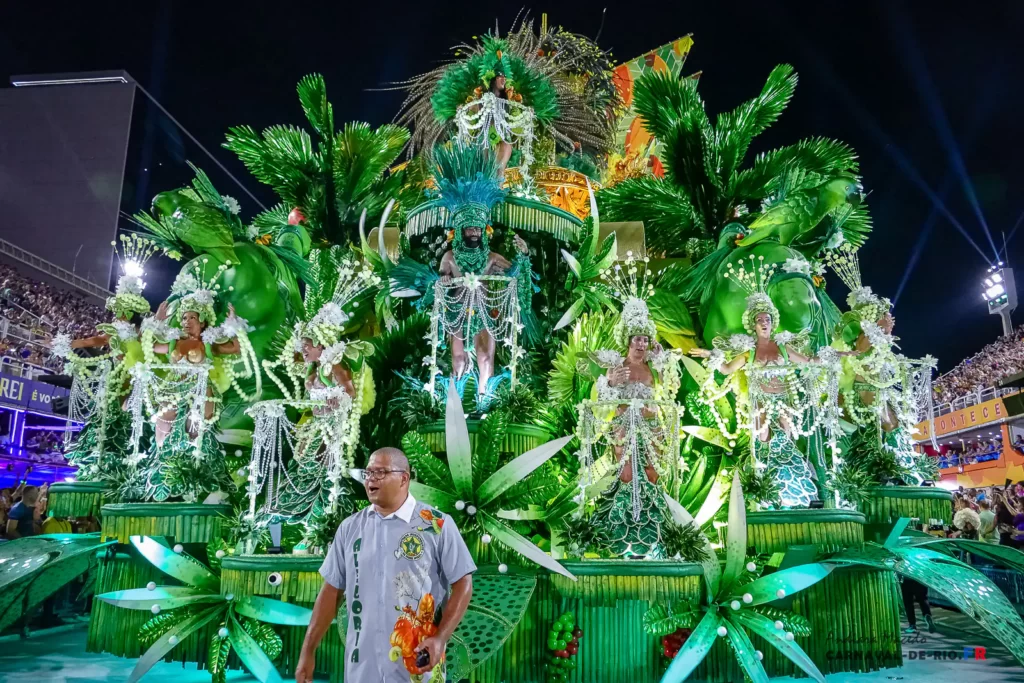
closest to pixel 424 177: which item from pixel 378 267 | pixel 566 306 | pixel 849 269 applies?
pixel 378 267

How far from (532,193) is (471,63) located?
197cm

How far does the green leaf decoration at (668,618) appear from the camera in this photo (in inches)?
201

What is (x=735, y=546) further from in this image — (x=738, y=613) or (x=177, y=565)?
(x=177, y=565)

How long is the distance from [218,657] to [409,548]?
294 cm

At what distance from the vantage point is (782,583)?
5277 mm

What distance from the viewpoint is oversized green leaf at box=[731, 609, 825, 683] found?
16.0ft

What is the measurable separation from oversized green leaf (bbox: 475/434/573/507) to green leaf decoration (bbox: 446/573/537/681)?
553 mm

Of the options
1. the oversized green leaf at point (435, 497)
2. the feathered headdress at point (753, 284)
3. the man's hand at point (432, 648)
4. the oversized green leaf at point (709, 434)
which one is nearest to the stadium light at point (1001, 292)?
the feathered headdress at point (753, 284)

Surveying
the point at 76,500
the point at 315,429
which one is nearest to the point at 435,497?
the point at 315,429

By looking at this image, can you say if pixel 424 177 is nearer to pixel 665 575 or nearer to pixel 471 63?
pixel 471 63

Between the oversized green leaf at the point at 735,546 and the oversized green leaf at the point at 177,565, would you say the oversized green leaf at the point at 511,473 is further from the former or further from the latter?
the oversized green leaf at the point at 177,565

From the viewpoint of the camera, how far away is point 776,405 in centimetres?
632

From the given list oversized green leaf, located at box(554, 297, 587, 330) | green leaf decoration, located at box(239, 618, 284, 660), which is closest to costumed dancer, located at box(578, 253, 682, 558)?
oversized green leaf, located at box(554, 297, 587, 330)

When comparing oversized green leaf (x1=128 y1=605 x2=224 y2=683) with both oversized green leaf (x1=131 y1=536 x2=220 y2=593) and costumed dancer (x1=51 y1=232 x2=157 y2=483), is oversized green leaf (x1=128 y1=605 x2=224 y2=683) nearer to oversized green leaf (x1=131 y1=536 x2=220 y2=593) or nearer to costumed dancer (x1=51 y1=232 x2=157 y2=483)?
oversized green leaf (x1=131 y1=536 x2=220 y2=593)
